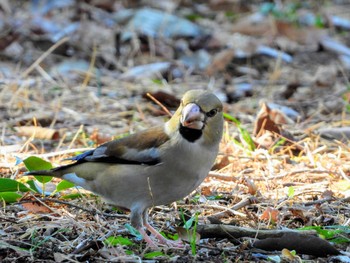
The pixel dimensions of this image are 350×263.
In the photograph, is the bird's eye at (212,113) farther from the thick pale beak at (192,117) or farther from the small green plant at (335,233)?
the small green plant at (335,233)

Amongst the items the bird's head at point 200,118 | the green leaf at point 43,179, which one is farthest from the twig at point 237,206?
the green leaf at point 43,179

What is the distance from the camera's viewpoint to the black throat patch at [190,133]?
328cm

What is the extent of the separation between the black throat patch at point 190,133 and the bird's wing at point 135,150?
0.09 m

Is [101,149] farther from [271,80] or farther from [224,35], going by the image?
[224,35]

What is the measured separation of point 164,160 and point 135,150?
190 mm

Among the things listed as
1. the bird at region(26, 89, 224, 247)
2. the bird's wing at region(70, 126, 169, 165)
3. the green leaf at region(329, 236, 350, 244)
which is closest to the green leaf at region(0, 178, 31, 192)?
the bird's wing at region(70, 126, 169, 165)

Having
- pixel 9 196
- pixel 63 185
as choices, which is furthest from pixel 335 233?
pixel 9 196

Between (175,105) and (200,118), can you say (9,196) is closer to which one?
(200,118)

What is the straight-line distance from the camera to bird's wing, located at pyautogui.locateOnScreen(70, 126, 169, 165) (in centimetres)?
332

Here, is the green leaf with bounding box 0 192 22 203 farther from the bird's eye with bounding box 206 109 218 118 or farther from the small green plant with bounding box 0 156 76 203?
the bird's eye with bounding box 206 109 218 118

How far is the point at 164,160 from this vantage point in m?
3.28

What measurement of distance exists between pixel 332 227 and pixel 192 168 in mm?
778

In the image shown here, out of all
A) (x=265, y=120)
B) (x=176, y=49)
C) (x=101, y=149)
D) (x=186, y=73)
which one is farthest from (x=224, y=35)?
(x=101, y=149)

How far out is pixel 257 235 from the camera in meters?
3.32
